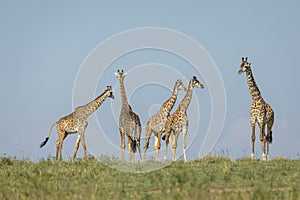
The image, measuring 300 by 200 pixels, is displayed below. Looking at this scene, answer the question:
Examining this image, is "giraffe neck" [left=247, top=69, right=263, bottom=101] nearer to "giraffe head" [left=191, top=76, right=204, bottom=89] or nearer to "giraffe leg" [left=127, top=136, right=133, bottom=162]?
"giraffe head" [left=191, top=76, right=204, bottom=89]

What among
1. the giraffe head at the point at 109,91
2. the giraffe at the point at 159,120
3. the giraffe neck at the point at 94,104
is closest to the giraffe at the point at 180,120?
the giraffe at the point at 159,120

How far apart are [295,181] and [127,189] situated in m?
3.97

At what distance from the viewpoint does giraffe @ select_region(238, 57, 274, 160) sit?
20438 millimetres

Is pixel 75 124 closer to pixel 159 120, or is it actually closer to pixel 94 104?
pixel 94 104

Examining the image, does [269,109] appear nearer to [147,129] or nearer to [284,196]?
[147,129]

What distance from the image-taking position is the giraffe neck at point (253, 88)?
21.0 metres

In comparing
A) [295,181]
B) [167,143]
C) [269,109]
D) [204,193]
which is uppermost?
[269,109]

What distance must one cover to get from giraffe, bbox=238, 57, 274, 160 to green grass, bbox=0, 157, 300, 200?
6.57 ft

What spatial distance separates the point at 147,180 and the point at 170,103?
7587mm

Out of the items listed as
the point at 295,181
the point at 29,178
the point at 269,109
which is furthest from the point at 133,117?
the point at 295,181

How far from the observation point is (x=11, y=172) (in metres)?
16.0

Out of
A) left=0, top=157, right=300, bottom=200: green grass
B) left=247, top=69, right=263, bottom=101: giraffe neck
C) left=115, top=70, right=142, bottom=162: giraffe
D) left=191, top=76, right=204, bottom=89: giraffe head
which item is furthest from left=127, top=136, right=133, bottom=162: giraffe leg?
left=247, top=69, right=263, bottom=101: giraffe neck

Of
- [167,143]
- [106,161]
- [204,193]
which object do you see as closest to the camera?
[204,193]

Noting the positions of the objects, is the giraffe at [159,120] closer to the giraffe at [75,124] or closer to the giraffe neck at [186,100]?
the giraffe neck at [186,100]
